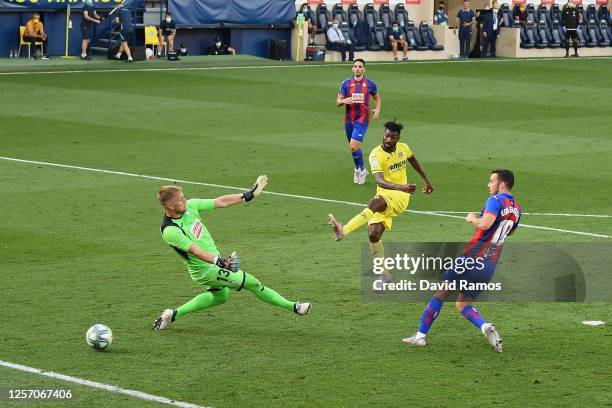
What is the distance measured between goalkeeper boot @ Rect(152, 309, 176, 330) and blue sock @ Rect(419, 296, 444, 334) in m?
2.67

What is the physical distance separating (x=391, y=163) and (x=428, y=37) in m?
41.2

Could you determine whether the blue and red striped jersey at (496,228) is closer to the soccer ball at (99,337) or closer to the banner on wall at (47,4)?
the soccer ball at (99,337)

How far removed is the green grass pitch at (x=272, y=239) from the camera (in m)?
12.1

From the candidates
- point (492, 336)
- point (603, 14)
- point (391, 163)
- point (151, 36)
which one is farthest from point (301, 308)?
point (603, 14)

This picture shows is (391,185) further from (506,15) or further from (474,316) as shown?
(506,15)

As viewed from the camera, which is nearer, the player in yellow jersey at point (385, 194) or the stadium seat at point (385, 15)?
the player in yellow jersey at point (385, 194)

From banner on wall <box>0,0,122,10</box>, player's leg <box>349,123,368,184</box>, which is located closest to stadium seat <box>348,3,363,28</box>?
banner on wall <box>0,0,122,10</box>

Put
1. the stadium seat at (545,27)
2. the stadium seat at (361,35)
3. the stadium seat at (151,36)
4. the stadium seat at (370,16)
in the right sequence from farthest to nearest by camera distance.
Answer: the stadium seat at (545,27) < the stadium seat at (370,16) < the stadium seat at (361,35) < the stadium seat at (151,36)

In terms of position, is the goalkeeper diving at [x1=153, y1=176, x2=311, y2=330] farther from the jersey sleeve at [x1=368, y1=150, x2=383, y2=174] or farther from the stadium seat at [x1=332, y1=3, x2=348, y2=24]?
the stadium seat at [x1=332, y1=3, x2=348, y2=24]

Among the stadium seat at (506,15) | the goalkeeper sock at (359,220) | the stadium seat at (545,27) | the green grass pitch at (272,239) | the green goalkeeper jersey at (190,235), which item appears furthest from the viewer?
the stadium seat at (545,27)

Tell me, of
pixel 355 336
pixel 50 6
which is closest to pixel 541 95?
pixel 50 6

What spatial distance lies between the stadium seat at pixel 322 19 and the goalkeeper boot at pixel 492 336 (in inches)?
1654

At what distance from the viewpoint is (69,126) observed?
31.0 m

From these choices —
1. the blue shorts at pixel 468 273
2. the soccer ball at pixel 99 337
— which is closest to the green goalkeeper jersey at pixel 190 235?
the soccer ball at pixel 99 337
